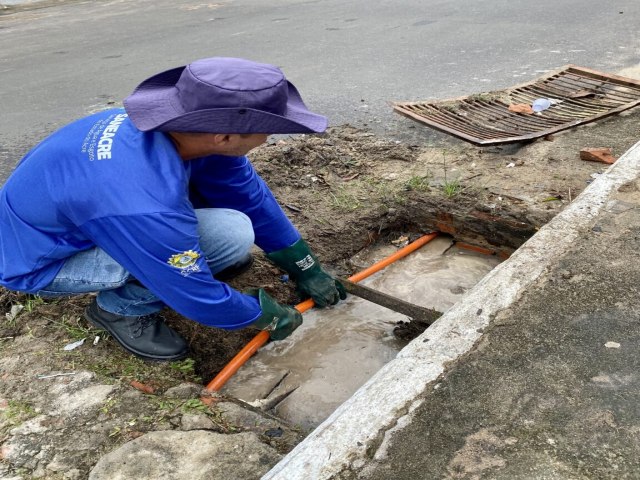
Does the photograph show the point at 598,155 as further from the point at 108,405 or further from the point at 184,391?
the point at 108,405

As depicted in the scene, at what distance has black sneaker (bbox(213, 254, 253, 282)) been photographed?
9.46 ft

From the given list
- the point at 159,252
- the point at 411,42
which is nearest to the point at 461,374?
the point at 159,252

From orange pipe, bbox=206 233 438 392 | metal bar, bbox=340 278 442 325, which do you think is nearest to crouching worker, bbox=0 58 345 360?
orange pipe, bbox=206 233 438 392

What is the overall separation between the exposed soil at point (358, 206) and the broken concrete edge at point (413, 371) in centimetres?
77

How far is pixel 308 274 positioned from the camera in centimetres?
288

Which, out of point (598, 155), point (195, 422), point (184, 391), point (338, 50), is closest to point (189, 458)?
point (195, 422)

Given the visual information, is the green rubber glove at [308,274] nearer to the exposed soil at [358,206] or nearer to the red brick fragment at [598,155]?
the exposed soil at [358,206]

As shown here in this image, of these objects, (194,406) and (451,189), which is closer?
(194,406)

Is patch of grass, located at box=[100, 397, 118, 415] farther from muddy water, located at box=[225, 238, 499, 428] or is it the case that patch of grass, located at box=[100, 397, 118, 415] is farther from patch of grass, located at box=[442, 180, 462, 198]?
patch of grass, located at box=[442, 180, 462, 198]

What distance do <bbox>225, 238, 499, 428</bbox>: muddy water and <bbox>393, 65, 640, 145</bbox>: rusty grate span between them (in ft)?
2.98

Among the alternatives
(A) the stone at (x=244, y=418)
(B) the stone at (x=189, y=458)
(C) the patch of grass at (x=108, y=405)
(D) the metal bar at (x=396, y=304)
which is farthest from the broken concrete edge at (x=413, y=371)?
(C) the patch of grass at (x=108, y=405)

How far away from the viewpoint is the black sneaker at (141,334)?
2.37 m

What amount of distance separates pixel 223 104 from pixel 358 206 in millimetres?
1874

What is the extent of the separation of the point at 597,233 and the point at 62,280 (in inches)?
85.8
